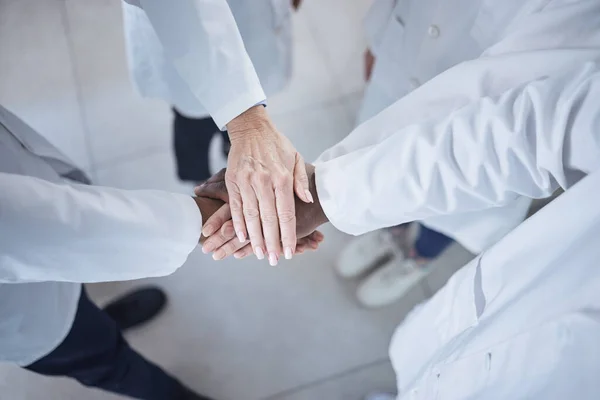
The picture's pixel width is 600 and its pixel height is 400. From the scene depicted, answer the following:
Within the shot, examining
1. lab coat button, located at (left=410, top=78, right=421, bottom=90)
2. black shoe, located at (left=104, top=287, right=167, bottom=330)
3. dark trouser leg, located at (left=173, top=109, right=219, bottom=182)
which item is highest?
lab coat button, located at (left=410, top=78, right=421, bottom=90)

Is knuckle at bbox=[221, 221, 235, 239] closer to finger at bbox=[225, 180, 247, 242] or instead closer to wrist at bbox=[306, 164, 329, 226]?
finger at bbox=[225, 180, 247, 242]

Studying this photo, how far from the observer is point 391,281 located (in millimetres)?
1126

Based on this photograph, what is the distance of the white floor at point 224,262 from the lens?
1.11m

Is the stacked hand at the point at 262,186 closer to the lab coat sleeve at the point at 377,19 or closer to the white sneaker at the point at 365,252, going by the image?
the lab coat sleeve at the point at 377,19

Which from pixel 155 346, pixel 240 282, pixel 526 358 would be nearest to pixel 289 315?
pixel 240 282

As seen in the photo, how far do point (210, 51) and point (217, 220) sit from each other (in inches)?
9.7

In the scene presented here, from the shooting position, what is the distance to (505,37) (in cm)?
60

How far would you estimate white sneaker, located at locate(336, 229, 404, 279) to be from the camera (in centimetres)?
117

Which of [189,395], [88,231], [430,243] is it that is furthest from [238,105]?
[189,395]

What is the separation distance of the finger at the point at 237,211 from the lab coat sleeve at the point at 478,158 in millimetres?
120

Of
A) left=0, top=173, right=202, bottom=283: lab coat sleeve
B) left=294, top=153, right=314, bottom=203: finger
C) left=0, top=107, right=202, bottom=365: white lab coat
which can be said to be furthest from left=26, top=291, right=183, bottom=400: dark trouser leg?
left=294, top=153, right=314, bottom=203: finger

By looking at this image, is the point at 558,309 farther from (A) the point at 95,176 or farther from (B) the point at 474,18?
(A) the point at 95,176

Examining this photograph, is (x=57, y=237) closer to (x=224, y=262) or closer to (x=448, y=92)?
(x=448, y=92)

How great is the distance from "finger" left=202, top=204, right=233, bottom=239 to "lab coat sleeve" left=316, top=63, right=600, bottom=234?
15 cm
